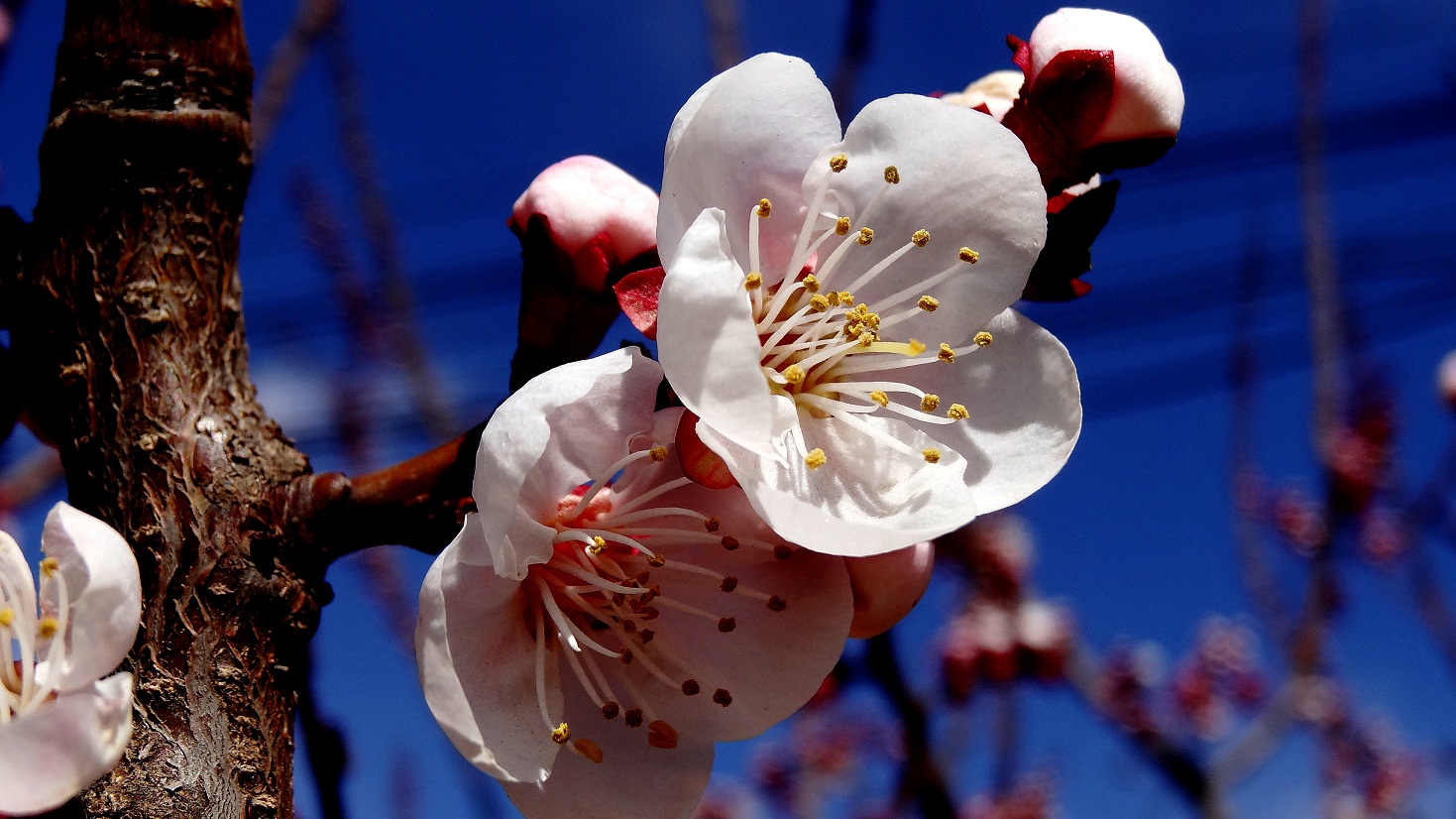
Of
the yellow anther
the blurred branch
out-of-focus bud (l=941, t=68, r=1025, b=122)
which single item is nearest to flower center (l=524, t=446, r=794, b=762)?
the yellow anther

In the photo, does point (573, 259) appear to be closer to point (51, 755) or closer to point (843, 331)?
point (843, 331)

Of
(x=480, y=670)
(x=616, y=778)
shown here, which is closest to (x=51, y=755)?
(x=480, y=670)

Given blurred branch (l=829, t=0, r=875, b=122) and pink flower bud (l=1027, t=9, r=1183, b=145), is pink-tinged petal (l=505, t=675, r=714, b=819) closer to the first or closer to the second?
pink flower bud (l=1027, t=9, r=1183, b=145)

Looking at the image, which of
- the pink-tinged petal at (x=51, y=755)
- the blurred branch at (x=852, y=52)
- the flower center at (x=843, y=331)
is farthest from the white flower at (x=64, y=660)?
the blurred branch at (x=852, y=52)

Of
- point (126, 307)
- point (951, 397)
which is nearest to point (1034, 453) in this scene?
point (951, 397)

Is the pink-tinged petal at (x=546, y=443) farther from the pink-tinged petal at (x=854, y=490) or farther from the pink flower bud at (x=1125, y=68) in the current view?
the pink flower bud at (x=1125, y=68)

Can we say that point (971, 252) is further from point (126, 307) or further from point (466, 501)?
point (126, 307)
